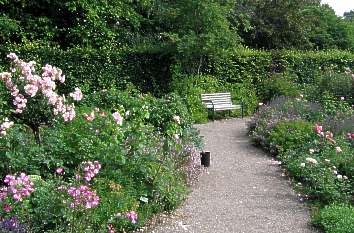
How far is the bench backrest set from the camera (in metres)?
15.3

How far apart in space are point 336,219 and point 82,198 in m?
2.58

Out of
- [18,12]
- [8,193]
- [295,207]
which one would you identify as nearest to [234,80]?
[18,12]

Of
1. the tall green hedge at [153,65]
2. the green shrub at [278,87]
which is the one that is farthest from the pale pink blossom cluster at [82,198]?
the green shrub at [278,87]

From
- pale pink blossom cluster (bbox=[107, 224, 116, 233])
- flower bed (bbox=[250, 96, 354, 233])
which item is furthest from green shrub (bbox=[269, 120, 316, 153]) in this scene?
pale pink blossom cluster (bbox=[107, 224, 116, 233])

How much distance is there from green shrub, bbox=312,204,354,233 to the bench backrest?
9.39 m

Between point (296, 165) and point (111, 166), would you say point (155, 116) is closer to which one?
point (296, 165)

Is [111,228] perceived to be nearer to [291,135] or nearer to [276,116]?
[291,135]

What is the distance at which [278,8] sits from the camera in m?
21.3

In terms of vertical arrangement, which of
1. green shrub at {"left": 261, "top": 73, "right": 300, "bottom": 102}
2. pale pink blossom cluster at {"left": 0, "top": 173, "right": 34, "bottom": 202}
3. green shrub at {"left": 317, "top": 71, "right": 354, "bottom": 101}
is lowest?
green shrub at {"left": 261, "top": 73, "right": 300, "bottom": 102}

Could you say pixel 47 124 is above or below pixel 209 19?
below

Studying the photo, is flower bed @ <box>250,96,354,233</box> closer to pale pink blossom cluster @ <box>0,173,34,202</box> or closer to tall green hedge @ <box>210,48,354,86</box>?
pale pink blossom cluster @ <box>0,173,34,202</box>

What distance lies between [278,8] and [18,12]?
953 cm

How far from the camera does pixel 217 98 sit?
15.6 m

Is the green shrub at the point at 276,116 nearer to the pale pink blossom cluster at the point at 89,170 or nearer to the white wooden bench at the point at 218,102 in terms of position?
the white wooden bench at the point at 218,102
